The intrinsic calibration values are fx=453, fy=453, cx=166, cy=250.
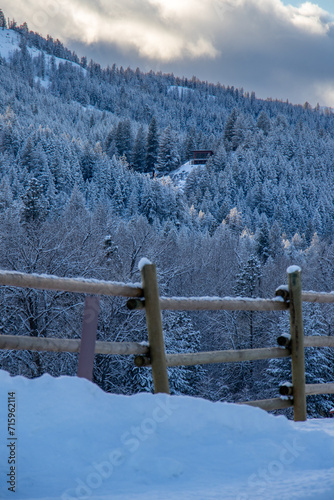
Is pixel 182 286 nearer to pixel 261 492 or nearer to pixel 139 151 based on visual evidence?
pixel 261 492

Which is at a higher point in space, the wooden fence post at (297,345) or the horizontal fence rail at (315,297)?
the horizontal fence rail at (315,297)

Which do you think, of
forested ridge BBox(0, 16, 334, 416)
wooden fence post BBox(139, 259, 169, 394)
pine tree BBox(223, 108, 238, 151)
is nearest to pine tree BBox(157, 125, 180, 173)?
forested ridge BBox(0, 16, 334, 416)

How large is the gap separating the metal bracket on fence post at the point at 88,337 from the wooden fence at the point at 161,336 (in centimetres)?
10

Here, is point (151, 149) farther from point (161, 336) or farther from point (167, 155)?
point (161, 336)

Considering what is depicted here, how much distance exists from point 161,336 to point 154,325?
13 centimetres

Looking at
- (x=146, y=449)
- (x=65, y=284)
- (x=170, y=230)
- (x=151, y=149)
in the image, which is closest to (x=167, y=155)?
(x=151, y=149)

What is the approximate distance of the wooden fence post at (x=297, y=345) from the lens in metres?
4.96

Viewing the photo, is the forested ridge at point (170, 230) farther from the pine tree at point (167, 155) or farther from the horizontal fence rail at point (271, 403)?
the horizontal fence rail at point (271, 403)

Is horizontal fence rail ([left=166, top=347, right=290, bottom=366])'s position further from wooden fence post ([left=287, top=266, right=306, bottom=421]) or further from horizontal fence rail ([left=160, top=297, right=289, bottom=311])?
horizontal fence rail ([left=160, top=297, right=289, bottom=311])

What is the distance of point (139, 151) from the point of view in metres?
143

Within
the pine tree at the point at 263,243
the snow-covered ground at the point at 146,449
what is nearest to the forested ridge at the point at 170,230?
the pine tree at the point at 263,243

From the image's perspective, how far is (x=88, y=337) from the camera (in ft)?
12.8

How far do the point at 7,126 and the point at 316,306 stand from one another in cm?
8655

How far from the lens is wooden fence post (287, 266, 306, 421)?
16.3 feet
